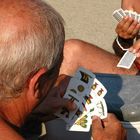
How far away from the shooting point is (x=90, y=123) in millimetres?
2105

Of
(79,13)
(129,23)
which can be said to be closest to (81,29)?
(79,13)

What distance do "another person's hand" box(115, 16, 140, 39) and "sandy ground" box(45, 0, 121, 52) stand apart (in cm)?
114

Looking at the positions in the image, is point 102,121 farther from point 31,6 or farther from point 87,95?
point 31,6

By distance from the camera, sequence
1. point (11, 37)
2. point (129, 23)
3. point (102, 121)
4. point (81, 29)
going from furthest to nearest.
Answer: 1. point (81, 29)
2. point (129, 23)
3. point (102, 121)
4. point (11, 37)

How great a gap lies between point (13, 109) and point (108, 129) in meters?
0.49

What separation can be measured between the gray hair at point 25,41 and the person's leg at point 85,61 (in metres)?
1.25

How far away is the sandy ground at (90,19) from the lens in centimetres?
459

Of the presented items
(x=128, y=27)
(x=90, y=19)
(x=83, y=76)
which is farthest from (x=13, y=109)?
(x=90, y=19)

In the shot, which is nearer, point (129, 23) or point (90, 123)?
point (90, 123)

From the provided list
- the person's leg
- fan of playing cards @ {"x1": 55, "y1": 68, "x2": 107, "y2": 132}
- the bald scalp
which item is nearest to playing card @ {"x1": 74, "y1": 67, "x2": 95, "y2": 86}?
fan of playing cards @ {"x1": 55, "y1": 68, "x2": 107, "y2": 132}

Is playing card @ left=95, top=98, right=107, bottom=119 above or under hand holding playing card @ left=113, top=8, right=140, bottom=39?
above

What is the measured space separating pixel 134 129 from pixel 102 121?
197mm

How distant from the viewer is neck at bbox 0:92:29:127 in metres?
1.71

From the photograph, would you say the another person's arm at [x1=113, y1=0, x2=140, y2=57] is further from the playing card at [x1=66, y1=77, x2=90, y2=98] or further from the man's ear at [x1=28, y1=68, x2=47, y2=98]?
the man's ear at [x1=28, y1=68, x2=47, y2=98]
